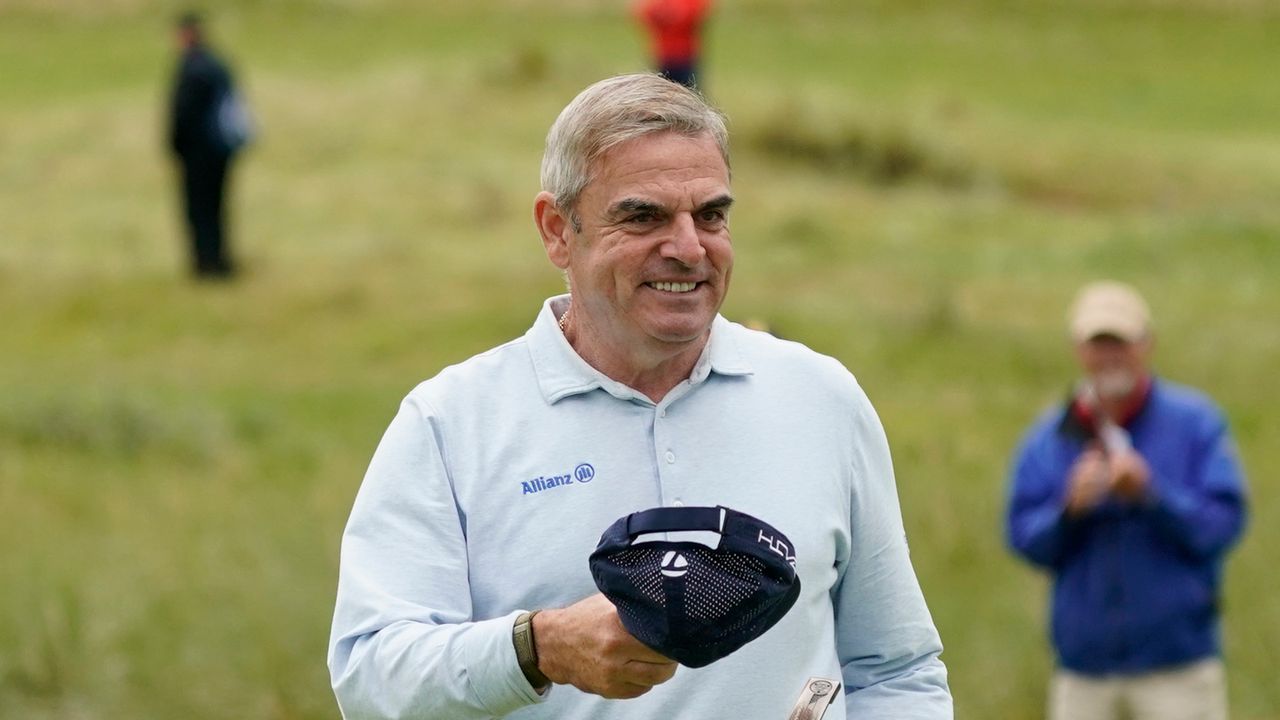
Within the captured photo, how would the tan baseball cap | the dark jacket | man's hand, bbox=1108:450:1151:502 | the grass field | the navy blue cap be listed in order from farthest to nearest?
the dark jacket < the grass field < the tan baseball cap < man's hand, bbox=1108:450:1151:502 < the navy blue cap

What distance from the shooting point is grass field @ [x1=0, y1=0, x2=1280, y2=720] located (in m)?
10.7

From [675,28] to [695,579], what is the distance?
1603 centimetres

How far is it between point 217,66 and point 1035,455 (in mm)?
12358

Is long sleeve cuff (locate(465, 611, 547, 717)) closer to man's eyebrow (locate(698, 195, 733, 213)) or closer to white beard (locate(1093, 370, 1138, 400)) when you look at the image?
man's eyebrow (locate(698, 195, 733, 213))

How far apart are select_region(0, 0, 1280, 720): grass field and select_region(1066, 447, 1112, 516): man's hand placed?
2.05 m

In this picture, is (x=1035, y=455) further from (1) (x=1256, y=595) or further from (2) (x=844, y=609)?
(2) (x=844, y=609)

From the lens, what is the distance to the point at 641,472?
3592 millimetres

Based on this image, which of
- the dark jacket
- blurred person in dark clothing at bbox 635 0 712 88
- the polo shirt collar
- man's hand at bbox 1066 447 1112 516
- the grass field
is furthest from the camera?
the dark jacket

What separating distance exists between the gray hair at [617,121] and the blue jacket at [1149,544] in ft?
15.0

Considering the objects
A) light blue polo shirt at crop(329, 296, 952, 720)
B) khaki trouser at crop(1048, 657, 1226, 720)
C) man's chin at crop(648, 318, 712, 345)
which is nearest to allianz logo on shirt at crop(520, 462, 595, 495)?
light blue polo shirt at crop(329, 296, 952, 720)

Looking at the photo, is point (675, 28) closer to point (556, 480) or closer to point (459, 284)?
point (459, 284)

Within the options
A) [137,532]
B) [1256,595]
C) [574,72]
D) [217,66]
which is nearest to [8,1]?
[574,72]

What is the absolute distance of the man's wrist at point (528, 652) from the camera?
331 cm

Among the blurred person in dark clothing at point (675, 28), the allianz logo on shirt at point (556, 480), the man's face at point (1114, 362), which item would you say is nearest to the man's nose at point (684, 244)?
the allianz logo on shirt at point (556, 480)
